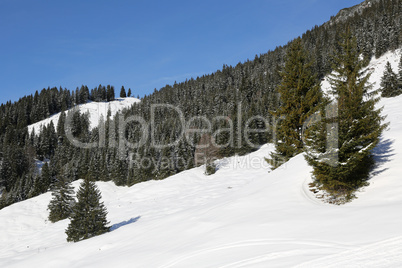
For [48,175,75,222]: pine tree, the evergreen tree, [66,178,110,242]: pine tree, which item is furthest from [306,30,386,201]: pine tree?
the evergreen tree

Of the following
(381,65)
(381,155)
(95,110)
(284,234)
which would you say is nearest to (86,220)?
(284,234)

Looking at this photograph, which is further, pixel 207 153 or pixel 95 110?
pixel 95 110

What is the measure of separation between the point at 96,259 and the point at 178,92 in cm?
13051

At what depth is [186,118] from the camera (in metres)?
106

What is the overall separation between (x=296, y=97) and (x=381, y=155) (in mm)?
8248

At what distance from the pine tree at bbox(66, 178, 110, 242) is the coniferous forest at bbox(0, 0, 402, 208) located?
4.12 ft

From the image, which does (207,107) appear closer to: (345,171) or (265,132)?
(265,132)

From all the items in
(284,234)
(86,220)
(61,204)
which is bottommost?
(61,204)

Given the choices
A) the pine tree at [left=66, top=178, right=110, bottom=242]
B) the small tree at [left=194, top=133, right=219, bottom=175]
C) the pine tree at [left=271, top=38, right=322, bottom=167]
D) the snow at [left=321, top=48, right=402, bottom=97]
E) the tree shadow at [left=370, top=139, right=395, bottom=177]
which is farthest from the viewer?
the snow at [left=321, top=48, right=402, bottom=97]

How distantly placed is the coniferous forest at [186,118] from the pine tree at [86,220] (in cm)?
126

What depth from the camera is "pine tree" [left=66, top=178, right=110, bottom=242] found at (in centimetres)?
1975

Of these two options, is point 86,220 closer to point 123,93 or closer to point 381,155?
point 381,155

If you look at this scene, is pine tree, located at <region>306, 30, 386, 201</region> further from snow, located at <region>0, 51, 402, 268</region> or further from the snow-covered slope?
the snow-covered slope

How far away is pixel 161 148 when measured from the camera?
57.0m
